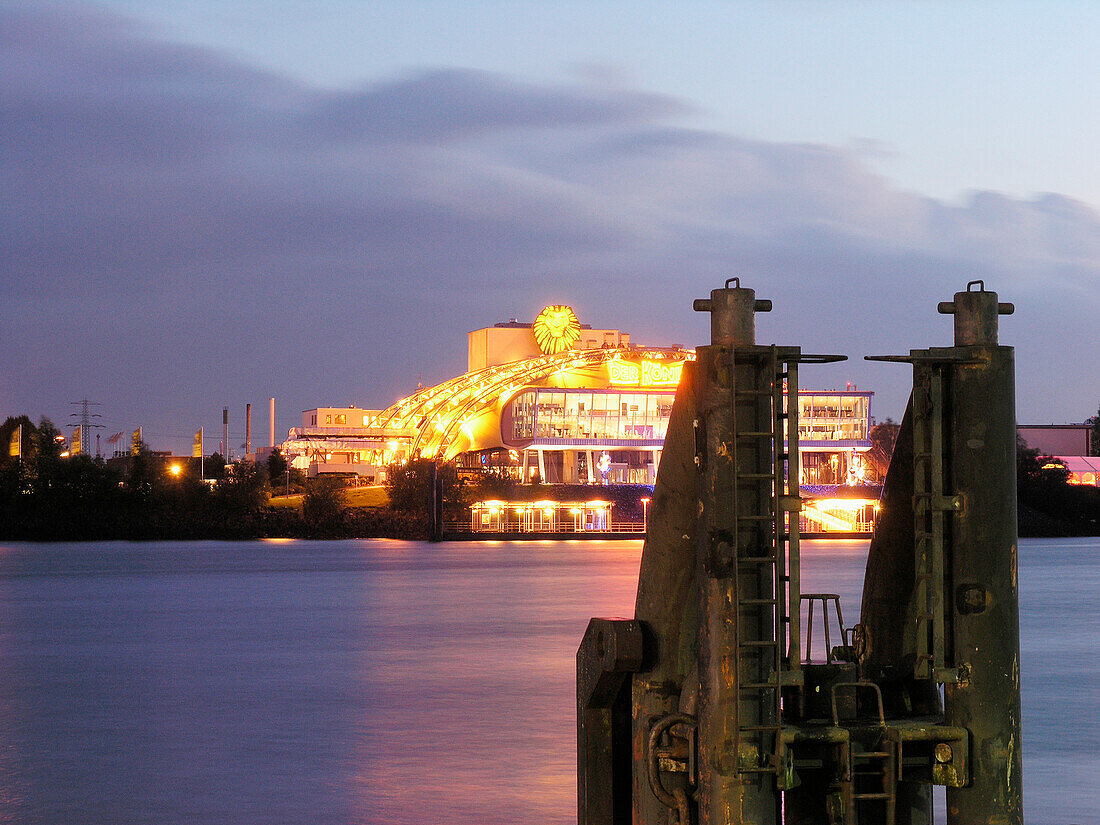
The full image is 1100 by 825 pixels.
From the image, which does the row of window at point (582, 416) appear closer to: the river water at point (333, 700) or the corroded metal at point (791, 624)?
the river water at point (333, 700)

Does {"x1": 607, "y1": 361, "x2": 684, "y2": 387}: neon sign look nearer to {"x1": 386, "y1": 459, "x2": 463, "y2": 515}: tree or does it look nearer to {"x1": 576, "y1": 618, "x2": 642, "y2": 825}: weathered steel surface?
{"x1": 386, "y1": 459, "x2": 463, "y2": 515}: tree

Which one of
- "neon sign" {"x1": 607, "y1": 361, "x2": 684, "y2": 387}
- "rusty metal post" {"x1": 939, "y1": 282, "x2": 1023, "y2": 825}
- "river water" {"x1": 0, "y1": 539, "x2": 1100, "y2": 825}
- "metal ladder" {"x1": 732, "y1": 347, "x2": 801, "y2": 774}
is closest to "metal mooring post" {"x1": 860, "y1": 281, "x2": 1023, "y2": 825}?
"rusty metal post" {"x1": 939, "y1": 282, "x2": 1023, "y2": 825}

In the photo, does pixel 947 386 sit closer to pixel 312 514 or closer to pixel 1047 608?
pixel 1047 608

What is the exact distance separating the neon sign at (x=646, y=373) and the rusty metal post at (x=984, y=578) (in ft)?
615

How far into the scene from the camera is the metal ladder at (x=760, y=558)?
9.50 m

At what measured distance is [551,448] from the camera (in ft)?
629

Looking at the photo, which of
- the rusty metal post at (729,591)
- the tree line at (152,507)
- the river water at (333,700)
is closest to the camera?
the rusty metal post at (729,591)

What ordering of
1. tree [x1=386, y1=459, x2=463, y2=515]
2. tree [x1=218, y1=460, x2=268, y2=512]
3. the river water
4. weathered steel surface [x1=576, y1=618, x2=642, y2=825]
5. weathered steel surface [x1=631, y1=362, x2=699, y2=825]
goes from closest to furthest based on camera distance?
weathered steel surface [x1=631, y1=362, x2=699, y2=825], weathered steel surface [x1=576, y1=618, x2=642, y2=825], the river water, tree [x1=386, y1=459, x2=463, y2=515], tree [x1=218, y1=460, x2=268, y2=512]

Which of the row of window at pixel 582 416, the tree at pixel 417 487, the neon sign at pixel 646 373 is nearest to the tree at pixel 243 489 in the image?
the tree at pixel 417 487

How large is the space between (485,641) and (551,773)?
2654 centimetres

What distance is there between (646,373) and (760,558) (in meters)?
190

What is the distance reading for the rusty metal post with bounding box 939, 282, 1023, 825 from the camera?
9844 millimetres

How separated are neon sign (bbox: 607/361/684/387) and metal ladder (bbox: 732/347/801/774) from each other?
188 metres

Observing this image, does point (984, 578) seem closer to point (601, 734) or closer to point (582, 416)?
point (601, 734)
